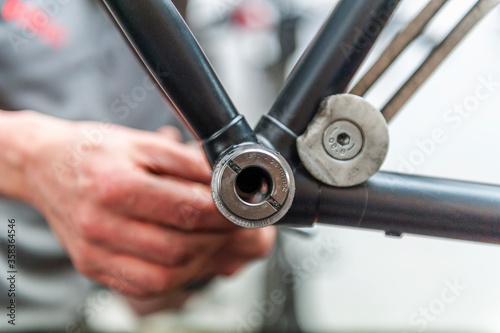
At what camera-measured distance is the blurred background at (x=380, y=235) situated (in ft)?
3.49

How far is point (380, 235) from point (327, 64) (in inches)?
43.6

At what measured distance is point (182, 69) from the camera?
0.69 feet

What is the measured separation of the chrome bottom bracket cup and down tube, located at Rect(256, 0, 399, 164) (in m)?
0.04

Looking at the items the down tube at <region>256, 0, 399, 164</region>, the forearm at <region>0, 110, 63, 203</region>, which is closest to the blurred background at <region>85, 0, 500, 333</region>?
the forearm at <region>0, 110, 63, 203</region>

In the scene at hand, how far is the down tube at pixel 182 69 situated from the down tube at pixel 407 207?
59 millimetres

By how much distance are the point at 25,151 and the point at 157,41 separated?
10.8 inches

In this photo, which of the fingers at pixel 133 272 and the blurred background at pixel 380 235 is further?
the blurred background at pixel 380 235

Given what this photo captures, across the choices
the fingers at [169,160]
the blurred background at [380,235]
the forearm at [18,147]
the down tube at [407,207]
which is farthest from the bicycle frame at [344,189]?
the blurred background at [380,235]

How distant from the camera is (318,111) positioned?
0.77ft

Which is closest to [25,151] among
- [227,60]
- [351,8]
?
[351,8]

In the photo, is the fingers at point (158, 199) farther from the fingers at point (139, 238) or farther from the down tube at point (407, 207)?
the down tube at point (407, 207)

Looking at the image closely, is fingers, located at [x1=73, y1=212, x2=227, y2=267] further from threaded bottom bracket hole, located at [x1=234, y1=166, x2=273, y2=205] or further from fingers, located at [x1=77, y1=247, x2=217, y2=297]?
threaded bottom bracket hole, located at [x1=234, y1=166, x2=273, y2=205]

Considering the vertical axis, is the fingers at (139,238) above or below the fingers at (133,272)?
above

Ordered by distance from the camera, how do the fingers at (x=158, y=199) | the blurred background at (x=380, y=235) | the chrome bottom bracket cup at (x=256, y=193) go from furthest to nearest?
1. the blurred background at (x=380, y=235)
2. the fingers at (x=158, y=199)
3. the chrome bottom bracket cup at (x=256, y=193)
